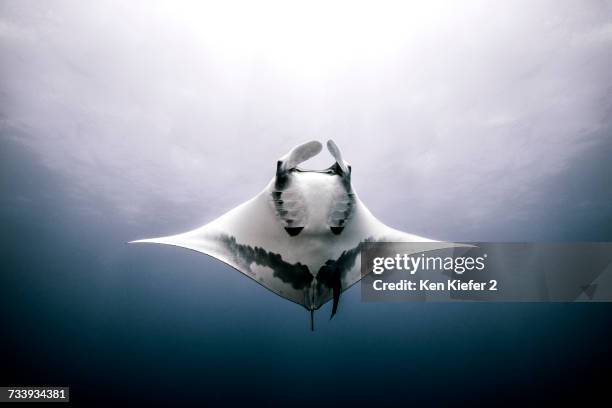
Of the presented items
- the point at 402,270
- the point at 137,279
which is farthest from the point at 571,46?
the point at 137,279

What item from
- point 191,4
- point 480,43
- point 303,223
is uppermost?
point 191,4

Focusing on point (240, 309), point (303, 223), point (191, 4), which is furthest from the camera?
point (240, 309)

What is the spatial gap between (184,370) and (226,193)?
141 feet

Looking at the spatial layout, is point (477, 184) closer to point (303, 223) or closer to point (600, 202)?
point (600, 202)

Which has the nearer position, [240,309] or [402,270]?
[402,270]

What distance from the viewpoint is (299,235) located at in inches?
77.0

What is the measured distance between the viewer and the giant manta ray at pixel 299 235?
1942 mm

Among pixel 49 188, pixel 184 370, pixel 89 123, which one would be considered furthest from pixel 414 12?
pixel 184 370

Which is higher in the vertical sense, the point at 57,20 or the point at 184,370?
the point at 57,20

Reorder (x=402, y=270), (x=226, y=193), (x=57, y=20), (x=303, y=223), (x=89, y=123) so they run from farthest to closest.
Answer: (x=226, y=193), (x=89, y=123), (x=57, y=20), (x=402, y=270), (x=303, y=223)

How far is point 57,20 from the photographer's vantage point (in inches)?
327

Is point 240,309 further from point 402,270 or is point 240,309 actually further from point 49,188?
point 402,270

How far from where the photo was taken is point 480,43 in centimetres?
855

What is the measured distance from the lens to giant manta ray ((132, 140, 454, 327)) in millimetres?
1942
